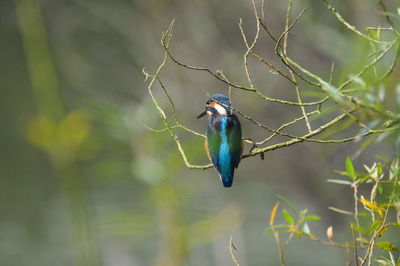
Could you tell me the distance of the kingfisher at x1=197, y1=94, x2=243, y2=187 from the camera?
1.02 metres

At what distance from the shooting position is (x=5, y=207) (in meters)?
5.38

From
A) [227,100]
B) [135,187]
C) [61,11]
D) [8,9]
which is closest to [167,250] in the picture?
[227,100]

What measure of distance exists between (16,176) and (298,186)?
111 inches

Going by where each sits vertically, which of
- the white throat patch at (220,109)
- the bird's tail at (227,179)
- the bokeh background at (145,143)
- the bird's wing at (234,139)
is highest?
the bokeh background at (145,143)

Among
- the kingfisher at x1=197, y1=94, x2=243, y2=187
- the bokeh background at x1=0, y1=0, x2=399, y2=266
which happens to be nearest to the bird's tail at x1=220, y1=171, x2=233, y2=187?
the kingfisher at x1=197, y1=94, x2=243, y2=187

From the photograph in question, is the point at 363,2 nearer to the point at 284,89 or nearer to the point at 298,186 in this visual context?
the point at 284,89

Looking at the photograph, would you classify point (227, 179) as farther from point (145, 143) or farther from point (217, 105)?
point (145, 143)

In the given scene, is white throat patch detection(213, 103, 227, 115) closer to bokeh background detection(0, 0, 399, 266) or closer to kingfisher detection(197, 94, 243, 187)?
kingfisher detection(197, 94, 243, 187)

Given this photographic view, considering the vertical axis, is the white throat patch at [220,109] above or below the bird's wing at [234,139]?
above

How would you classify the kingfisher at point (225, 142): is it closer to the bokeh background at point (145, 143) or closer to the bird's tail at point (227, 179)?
the bird's tail at point (227, 179)

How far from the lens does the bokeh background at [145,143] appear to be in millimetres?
2066

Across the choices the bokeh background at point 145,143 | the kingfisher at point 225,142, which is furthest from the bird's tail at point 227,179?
the bokeh background at point 145,143

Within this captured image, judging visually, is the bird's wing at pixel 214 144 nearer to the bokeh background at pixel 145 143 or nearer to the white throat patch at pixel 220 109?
the white throat patch at pixel 220 109

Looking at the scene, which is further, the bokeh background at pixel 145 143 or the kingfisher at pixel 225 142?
the bokeh background at pixel 145 143
